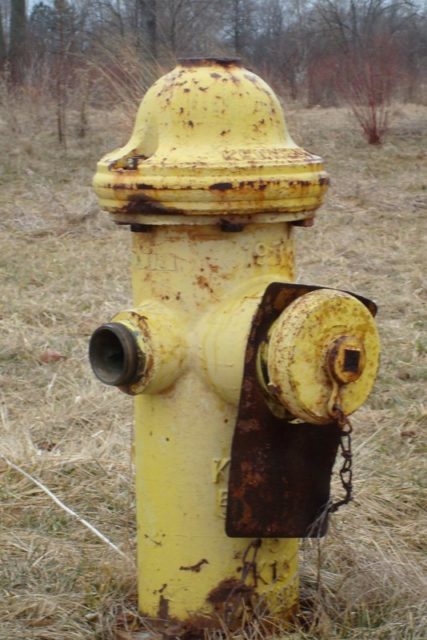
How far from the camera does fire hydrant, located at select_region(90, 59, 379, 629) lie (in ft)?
6.22

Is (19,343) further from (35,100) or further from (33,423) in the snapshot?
(35,100)

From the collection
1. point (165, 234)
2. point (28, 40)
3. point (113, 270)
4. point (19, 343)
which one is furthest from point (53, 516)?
point (28, 40)

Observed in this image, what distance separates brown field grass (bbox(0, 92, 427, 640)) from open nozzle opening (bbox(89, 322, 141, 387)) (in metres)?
0.55

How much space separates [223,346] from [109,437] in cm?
170

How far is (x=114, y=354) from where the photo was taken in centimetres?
203

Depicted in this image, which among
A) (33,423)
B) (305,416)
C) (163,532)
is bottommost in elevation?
→ (33,423)

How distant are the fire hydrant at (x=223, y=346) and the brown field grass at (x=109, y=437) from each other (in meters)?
0.19

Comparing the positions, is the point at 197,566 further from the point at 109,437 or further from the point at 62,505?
the point at 109,437

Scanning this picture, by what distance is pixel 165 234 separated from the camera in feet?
6.63

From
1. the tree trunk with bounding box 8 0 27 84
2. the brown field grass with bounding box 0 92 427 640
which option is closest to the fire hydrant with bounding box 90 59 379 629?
the brown field grass with bounding box 0 92 427 640

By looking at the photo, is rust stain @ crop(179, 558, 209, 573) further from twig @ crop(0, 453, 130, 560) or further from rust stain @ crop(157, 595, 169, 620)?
twig @ crop(0, 453, 130, 560)

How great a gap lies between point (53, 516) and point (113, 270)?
12.1 ft

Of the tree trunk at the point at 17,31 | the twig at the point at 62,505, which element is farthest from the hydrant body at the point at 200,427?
the tree trunk at the point at 17,31

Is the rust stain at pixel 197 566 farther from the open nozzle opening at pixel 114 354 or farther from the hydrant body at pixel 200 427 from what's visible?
the open nozzle opening at pixel 114 354
